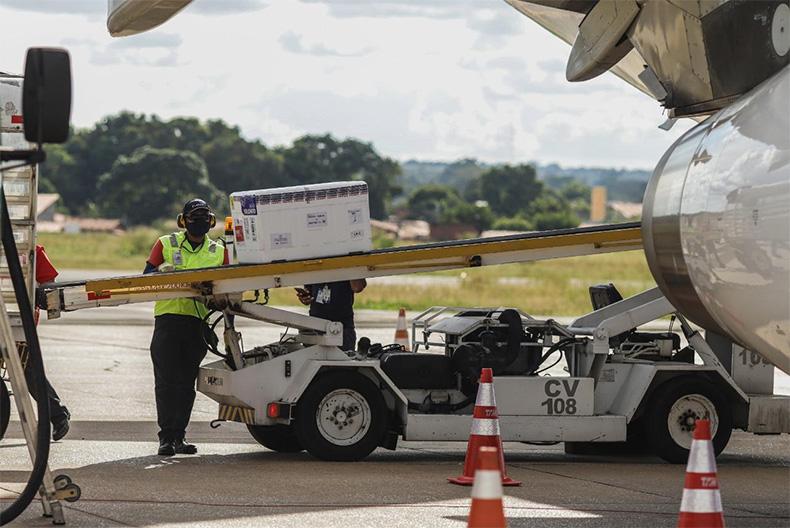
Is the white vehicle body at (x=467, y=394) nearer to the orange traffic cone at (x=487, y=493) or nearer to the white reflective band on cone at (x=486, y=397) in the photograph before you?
the white reflective band on cone at (x=486, y=397)

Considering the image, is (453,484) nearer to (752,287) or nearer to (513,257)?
(513,257)

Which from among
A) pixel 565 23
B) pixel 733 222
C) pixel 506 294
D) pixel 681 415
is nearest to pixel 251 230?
pixel 565 23

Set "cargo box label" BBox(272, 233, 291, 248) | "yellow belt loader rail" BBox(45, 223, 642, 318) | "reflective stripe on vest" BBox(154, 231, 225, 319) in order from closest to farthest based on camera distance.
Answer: "yellow belt loader rail" BBox(45, 223, 642, 318), "cargo box label" BBox(272, 233, 291, 248), "reflective stripe on vest" BBox(154, 231, 225, 319)

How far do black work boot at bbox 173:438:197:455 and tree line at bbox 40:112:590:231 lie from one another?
339 feet

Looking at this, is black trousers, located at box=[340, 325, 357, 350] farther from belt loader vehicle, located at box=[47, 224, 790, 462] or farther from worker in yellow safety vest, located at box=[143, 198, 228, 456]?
worker in yellow safety vest, located at box=[143, 198, 228, 456]

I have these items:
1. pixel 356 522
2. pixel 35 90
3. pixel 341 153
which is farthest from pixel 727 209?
pixel 341 153

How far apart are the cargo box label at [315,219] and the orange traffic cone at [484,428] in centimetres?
182

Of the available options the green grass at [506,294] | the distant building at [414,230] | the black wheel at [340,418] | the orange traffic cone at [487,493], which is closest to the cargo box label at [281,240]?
the black wheel at [340,418]

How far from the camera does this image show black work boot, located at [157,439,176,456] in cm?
1143

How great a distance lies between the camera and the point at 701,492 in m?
7.16

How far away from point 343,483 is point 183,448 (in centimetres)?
183

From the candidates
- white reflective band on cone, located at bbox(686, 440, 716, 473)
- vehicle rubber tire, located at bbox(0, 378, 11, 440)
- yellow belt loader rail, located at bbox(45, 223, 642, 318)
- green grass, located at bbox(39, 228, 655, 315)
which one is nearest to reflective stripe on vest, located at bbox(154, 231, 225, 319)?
yellow belt loader rail, located at bbox(45, 223, 642, 318)

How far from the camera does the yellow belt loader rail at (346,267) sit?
36.3 feet

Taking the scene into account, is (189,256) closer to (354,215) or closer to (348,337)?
(354,215)
